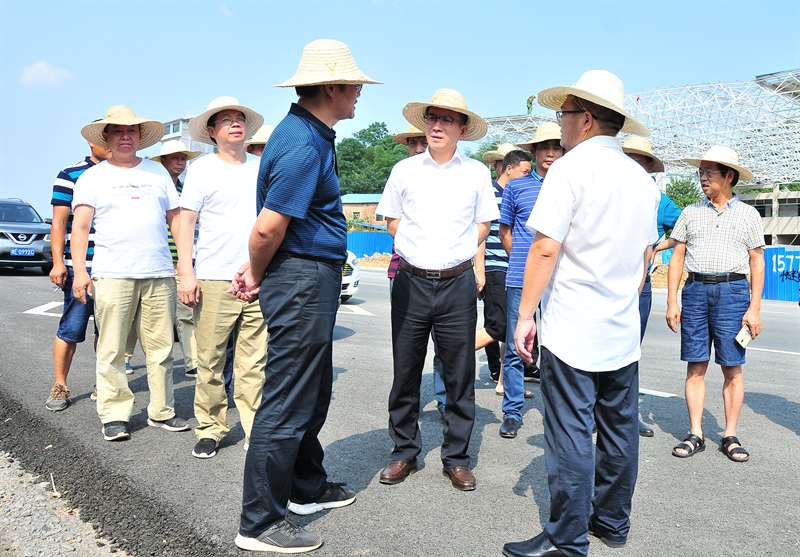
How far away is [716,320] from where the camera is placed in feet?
15.9

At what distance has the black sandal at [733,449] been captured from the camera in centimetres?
461

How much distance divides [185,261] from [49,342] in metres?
4.63

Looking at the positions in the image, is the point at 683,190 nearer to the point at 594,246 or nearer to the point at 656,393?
the point at 656,393

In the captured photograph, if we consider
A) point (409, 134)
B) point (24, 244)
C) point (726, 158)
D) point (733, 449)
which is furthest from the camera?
point (24, 244)

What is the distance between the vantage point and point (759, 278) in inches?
192

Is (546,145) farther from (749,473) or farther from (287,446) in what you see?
(287,446)

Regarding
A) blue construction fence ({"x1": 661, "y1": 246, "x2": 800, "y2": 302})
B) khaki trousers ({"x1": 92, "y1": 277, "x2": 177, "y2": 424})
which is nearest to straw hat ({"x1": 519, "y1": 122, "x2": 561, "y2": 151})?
khaki trousers ({"x1": 92, "y1": 277, "x2": 177, "y2": 424})

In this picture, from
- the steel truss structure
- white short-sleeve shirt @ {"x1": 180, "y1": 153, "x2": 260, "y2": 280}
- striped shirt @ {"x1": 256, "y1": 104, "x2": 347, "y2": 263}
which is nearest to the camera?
striped shirt @ {"x1": 256, "y1": 104, "x2": 347, "y2": 263}

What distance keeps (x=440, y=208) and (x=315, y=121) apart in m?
1.25

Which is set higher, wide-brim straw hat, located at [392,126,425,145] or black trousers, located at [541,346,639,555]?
wide-brim straw hat, located at [392,126,425,145]

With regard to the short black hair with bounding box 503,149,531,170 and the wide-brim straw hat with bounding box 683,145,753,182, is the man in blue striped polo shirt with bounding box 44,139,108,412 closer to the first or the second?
the short black hair with bounding box 503,149,531,170

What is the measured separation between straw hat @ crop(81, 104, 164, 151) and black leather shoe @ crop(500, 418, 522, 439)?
3.36m

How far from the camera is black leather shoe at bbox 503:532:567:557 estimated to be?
3.10 meters

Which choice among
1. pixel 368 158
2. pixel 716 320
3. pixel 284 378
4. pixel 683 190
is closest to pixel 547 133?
pixel 716 320
